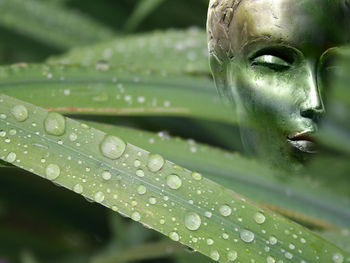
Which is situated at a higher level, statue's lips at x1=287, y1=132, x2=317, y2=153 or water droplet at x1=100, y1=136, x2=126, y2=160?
statue's lips at x1=287, y1=132, x2=317, y2=153

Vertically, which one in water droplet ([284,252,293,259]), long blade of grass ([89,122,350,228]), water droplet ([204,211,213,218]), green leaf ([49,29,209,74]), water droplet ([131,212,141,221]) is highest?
green leaf ([49,29,209,74])

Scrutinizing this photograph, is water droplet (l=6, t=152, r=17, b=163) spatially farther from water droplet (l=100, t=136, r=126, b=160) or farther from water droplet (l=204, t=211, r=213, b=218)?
water droplet (l=204, t=211, r=213, b=218)

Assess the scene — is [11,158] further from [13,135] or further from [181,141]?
[181,141]

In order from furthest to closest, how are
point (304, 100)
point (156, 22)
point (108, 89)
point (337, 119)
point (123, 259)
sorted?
point (156, 22)
point (337, 119)
point (123, 259)
point (108, 89)
point (304, 100)

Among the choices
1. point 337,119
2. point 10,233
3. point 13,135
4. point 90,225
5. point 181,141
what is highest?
point 337,119

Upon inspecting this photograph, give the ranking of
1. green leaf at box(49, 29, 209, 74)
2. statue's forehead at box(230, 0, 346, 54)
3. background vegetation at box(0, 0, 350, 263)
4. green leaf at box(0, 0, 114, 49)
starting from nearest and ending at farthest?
1. statue's forehead at box(230, 0, 346, 54)
2. background vegetation at box(0, 0, 350, 263)
3. green leaf at box(49, 29, 209, 74)
4. green leaf at box(0, 0, 114, 49)

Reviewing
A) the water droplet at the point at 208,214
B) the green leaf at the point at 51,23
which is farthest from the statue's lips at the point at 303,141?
the green leaf at the point at 51,23

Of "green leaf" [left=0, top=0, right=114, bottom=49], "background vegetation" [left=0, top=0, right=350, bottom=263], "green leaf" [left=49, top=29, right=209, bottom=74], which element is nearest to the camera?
"background vegetation" [left=0, top=0, right=350, bottom=263]

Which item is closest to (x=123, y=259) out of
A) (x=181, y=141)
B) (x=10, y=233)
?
(x=181, y=141)

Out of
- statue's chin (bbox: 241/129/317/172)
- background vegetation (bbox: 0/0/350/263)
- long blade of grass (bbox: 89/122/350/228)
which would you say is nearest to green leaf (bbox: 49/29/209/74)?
background vegetation (bbox: 0/0/350/263)
